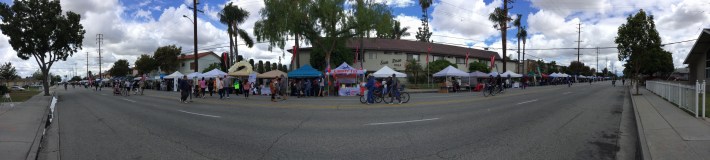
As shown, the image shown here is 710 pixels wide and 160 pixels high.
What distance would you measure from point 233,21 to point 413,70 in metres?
21.8

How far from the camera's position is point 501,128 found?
849cm

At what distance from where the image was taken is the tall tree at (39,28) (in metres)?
28.5

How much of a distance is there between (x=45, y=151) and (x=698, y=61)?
34.5m

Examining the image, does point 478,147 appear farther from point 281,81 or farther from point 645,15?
point 645,15

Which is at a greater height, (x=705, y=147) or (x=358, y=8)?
(x=358, y=8)

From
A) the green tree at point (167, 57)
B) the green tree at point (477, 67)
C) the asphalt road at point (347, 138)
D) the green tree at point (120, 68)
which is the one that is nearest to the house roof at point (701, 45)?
the asphalt road at point (347, 138)

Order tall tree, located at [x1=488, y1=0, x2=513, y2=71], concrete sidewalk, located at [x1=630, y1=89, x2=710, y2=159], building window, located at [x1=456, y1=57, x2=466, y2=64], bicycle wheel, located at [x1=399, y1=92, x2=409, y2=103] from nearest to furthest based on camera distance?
concrete sidewalk, located at [x1=630, y1=89, x2=710, y2=159], bicycle wheel, located at [x1=399, y1=92, x2=409, y2=103], tall tree, located at [x1=488, y1=0, x2=513, y2=71], building window, located at [x1=456, y1=57, x2=466, y2=64]

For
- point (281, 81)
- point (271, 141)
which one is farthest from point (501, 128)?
point (281, 81)

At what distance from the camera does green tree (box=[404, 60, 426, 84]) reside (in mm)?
45625

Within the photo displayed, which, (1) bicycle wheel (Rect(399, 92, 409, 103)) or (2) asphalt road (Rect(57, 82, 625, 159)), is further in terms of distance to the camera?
(1) bicycle wheel (Rect(399, 92, 409, 103))

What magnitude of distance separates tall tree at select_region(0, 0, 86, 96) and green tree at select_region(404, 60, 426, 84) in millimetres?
32297

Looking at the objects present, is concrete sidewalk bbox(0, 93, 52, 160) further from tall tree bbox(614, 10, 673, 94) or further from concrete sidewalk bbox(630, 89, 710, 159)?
tall tree bbox(614, 10, 673, 94)

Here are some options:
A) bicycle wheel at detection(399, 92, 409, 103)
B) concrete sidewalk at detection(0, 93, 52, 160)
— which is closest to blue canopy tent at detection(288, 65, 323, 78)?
bicycle wheel at detection(399, 92, 409, 103)

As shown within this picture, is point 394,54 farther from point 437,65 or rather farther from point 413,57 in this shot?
point 437,65
